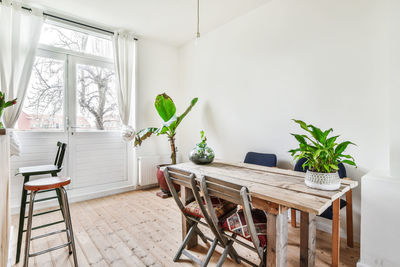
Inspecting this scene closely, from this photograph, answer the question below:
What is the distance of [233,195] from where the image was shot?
1.34 metres

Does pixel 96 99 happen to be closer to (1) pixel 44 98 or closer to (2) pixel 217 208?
(1) pixel 44 98

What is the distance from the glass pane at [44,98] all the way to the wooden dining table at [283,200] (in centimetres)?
269

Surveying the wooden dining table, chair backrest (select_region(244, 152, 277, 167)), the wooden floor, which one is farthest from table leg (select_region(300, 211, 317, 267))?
chair backrest (select_region(244, 152, 277, 167))

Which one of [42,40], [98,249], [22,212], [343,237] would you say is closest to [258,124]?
[343,237]

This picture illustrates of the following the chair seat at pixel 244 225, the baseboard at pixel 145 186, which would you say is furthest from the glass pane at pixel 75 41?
the chair seat at pixel 244 225

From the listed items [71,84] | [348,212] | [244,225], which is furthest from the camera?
[71,84]

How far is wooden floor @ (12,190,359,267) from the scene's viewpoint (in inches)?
75.1

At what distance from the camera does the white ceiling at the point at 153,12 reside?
2914mm

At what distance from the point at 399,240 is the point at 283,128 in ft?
5.08

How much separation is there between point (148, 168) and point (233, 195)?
9.66 ft

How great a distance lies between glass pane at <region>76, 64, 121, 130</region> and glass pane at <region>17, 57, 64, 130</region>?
252mm

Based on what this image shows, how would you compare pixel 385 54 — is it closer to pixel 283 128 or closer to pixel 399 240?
pixel 283 128

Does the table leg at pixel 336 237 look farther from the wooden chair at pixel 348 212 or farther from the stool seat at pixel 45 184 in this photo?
the stool seat at pixel 45 184

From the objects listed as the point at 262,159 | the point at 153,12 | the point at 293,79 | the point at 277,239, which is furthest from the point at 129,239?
the point at 153,12
